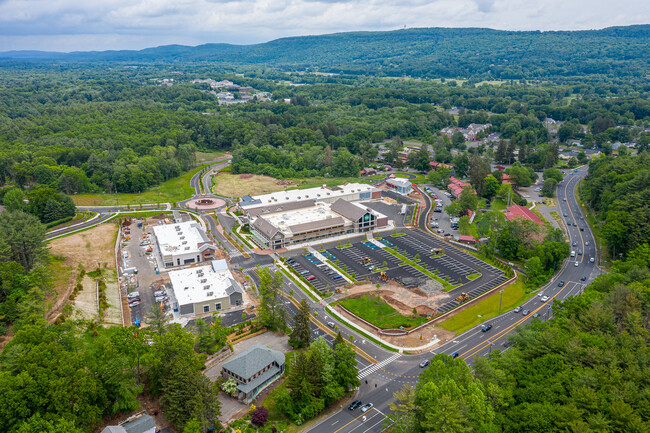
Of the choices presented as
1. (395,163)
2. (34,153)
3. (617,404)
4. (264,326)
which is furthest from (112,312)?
(395,163)

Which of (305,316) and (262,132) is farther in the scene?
(262,132)

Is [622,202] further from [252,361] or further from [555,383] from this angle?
[252,361]

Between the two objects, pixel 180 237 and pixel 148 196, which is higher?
pixel 180 237

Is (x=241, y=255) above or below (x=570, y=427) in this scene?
below

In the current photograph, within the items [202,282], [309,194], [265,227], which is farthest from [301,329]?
[309,194]

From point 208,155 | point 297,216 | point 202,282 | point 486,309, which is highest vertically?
point 202,282

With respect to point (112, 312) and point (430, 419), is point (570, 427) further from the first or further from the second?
point (112, 312)
